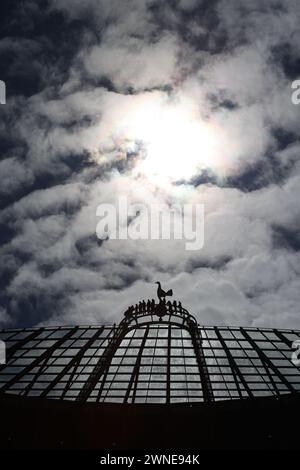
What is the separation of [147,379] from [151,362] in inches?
63.4

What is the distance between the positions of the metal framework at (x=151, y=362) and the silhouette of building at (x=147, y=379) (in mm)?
62

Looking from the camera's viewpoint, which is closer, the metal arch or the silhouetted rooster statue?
the metal arch

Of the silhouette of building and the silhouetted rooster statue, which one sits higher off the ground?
the silhouetted rooster statue

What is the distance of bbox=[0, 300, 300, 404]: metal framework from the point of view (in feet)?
72.3

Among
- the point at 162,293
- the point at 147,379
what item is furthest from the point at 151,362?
the point at 162,293

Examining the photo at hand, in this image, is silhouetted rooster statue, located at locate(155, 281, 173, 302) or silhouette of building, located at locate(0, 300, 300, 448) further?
silhouetted rooster statue, located at locate(155, 281, 173, 302)

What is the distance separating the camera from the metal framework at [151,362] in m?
22.0

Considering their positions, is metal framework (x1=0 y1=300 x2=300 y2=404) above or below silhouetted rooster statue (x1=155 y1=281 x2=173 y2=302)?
below

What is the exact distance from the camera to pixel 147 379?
22.8 metres

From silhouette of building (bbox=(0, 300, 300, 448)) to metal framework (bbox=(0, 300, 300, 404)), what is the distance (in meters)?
0.06

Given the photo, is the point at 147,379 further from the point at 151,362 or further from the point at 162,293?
the point at 162,293

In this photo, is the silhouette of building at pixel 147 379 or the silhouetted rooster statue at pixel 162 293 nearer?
the silhouette of building at pixel 147 379
